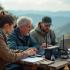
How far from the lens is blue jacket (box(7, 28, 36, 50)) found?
11.9ft

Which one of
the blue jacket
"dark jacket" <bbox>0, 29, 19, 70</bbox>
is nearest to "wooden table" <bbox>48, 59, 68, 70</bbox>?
"dark jacket" <bbox>0, 29, 19, 70</bbox>

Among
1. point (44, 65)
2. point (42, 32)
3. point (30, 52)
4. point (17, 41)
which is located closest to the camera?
point (44, 65)

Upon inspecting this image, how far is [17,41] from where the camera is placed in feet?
12.3

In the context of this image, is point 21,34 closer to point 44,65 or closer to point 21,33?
point 21,33

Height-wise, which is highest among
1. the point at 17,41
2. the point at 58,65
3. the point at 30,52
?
the point at 17,41

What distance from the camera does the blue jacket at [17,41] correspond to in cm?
362

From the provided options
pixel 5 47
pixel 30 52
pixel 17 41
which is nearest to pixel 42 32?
pixel 17 41

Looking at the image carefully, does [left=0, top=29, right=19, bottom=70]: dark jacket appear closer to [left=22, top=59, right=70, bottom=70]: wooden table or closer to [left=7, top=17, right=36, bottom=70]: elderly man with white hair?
[left=22, top=59, right=70, bottom=70]: wooden table

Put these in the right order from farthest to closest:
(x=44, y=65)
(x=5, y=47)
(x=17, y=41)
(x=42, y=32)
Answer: (x=42, y=32), (x=17, y=41), (x=44, y=65), (x=5, y=47)

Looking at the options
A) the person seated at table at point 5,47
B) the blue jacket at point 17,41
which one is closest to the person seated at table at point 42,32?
the blue jacket at point 17,41

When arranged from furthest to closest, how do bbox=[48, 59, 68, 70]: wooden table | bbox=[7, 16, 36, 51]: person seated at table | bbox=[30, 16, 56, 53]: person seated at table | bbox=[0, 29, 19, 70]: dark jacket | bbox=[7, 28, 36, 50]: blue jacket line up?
1. bbox=[30, 16, 56, 53]: person seated at table
2. bbox=[7, 16, 36, 51]: person seated at table
3. bbox=[7, 28, 36, 50]: blue jacket
4. bbox=[48, 59, 68, 70]: wooden table
5. bbox=[0, 29, 19, 70]: dark jacket

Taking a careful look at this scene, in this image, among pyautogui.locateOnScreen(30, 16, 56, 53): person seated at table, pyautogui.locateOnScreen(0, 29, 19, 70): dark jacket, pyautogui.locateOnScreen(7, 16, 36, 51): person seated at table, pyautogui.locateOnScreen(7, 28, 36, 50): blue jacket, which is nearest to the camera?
pyautogui.locateOnScreen(0, 29, 19, 70): dark jacket

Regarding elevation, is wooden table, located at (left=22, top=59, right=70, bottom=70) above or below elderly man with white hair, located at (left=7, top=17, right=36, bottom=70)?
below

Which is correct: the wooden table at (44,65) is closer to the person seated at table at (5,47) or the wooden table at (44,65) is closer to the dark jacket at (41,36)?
the person seated at table at (5,47)
